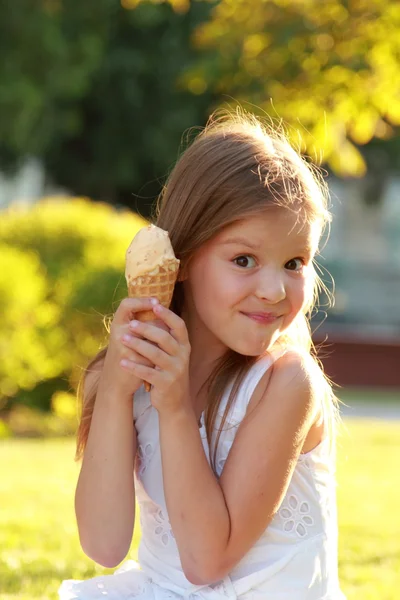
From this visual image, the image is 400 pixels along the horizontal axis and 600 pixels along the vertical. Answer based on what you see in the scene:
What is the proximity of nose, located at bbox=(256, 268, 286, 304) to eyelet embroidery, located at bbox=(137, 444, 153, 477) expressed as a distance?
0.51m

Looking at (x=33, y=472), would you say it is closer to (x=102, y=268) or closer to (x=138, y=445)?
(x=102, y=268)

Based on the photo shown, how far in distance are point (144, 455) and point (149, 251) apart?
0.55 meters

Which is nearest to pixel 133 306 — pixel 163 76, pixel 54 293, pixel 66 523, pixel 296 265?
pixel 296 265

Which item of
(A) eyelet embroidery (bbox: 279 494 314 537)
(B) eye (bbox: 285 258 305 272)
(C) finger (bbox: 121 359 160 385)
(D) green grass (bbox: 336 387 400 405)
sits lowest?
(D) green grass (bbox: 336 387 400 405)

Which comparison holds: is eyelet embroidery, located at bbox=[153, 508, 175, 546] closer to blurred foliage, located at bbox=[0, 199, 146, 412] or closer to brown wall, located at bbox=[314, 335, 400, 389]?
blurred foliage, located at bbox=[0, 199, 146, 412]

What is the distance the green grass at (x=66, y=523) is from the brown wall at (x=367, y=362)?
8110 mm

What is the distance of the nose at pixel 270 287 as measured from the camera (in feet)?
7.18

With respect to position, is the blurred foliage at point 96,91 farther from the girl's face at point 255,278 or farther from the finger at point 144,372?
the finger at point 144,372

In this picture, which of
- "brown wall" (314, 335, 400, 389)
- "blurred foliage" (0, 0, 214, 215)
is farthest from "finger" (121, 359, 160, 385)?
"blurred foliage" (0, 0, 214, 215)

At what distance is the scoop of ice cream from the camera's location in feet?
7.18

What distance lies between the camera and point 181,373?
2.13 meters

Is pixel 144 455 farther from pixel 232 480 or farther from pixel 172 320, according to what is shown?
pixel 172 320

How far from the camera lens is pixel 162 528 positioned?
2.41 metres

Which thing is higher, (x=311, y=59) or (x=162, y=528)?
(x=311, y=59)
